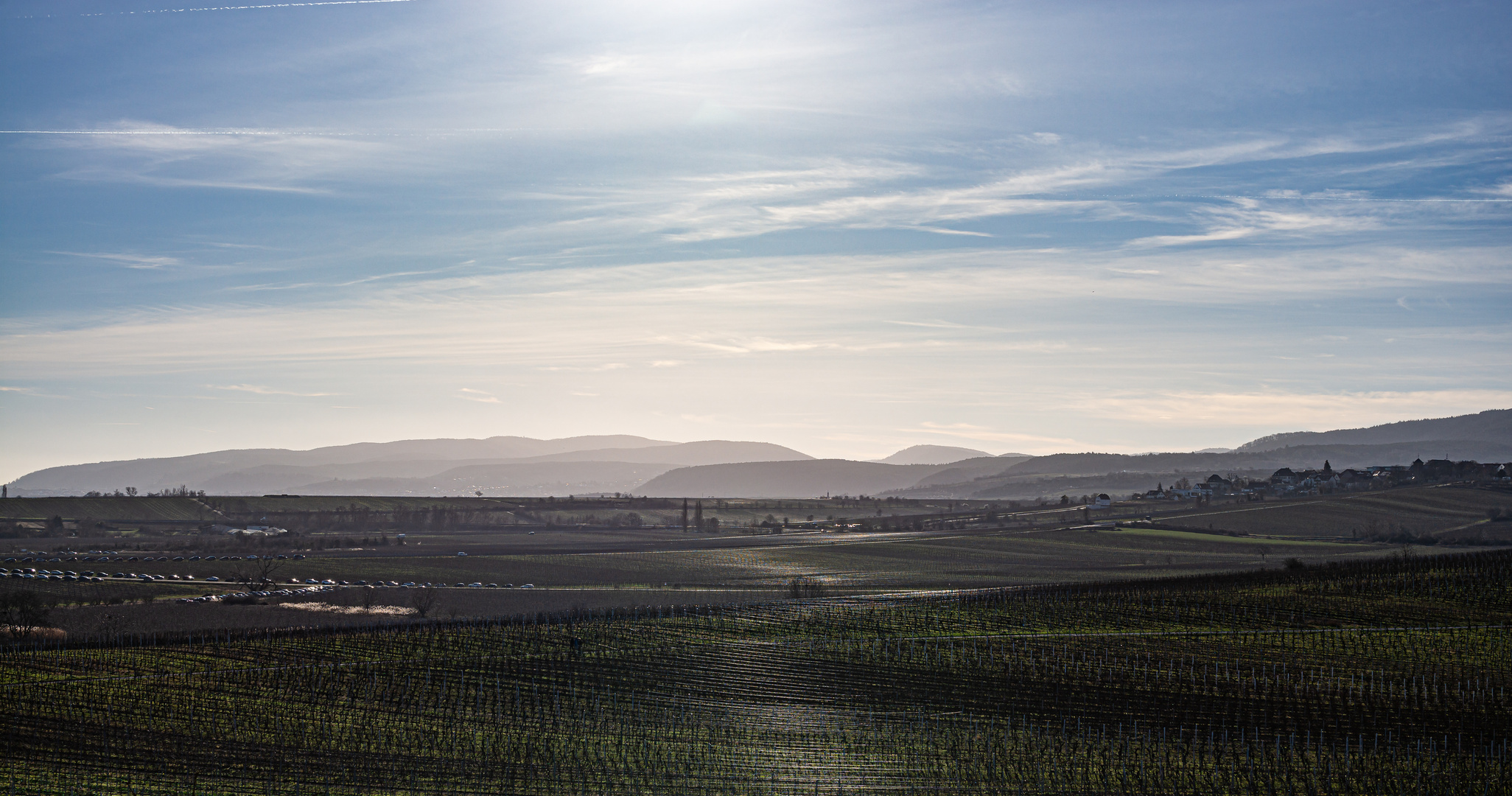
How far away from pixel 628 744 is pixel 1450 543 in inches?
5186

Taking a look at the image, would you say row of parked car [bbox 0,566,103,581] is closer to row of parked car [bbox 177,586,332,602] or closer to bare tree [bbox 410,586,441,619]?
row of parked car [bbox 177,586,332,602]

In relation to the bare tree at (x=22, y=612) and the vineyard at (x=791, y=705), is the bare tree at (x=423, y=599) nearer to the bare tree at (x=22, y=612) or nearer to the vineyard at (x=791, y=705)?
the vineyard at (x=791, y=705)

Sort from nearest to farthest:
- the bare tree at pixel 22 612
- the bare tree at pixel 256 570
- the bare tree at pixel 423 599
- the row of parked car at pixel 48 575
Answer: the bare tree at pixel 22 612, the bare tree at pixel 423 599, the row of parked car at pixel 48 575, the bare tree at pixel 256 570

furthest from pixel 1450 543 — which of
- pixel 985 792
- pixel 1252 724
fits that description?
pixel 985 792

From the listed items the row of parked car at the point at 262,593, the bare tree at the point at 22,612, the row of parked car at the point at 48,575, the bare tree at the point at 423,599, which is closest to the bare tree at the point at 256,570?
the row of parked car at the point at 262,593

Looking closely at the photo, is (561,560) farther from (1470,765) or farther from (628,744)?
(1470,765)

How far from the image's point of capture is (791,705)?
48906mm

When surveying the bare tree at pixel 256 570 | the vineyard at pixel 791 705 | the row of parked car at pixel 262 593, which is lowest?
the vineyard at pixel 791 705

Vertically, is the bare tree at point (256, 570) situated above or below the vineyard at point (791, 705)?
above

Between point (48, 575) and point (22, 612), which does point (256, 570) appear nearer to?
point (48, 575)

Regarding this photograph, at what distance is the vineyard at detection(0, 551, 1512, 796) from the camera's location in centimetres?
3700

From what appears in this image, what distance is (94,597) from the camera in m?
93.2

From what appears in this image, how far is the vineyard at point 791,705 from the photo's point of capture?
121 ft

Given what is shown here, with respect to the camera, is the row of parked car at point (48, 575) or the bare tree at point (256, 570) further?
the bare tree at point (256, 570)
